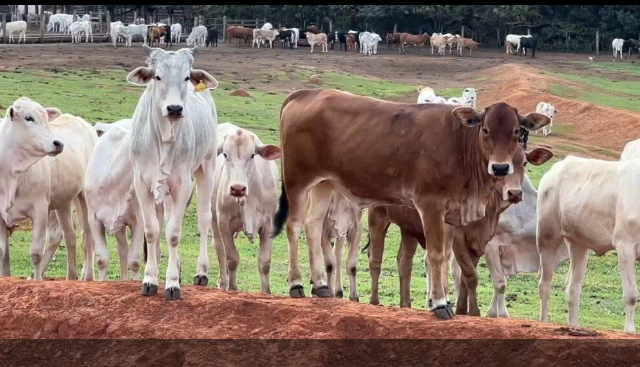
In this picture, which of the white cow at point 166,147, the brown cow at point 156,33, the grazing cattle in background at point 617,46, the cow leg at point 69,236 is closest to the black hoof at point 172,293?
the white cow at point 166,147

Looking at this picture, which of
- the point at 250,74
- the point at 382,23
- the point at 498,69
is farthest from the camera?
the point at 382,23

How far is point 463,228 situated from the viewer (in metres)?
12.4

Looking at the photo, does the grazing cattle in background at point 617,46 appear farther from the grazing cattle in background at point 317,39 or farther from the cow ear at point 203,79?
the cow ear at point 203,79

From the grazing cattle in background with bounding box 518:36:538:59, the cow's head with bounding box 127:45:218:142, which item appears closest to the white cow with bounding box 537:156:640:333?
the cow's head with bounding box 127:45:218:142

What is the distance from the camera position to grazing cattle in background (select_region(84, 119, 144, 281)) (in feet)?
41.9

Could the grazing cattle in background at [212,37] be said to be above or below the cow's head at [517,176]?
below

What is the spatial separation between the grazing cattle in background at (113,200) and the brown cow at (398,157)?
1.84 meters

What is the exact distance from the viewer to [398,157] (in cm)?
1095

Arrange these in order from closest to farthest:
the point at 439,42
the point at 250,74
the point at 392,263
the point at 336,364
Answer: the point at 336,364
the point at 392,263
the point at 250,74
the point at 439,42

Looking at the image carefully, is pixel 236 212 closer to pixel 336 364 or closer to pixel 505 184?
pixel 505 184

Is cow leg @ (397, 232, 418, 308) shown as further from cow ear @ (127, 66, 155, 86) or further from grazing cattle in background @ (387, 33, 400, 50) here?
grazing cattle in background @ (387, 33, 400, 50)

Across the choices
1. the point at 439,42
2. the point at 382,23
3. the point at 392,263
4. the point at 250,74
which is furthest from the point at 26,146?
the point at 382,23

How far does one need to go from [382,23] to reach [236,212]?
7216cm

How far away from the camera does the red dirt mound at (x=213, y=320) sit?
9.85 m
